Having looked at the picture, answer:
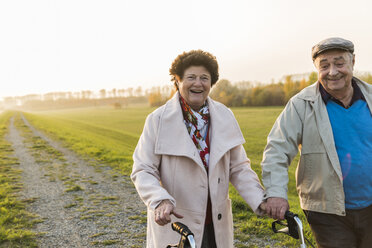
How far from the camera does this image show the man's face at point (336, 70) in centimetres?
275

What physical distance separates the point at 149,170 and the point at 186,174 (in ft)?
1.08

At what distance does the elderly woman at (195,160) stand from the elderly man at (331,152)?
1.19 feet

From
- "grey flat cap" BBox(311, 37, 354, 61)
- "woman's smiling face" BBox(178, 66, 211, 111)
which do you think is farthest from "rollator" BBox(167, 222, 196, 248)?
"grey flat cap" BBox(311, 37, 354, 61)

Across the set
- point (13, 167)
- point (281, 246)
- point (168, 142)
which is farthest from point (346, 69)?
point (13, 167)

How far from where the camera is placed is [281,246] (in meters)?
Result: 4.68

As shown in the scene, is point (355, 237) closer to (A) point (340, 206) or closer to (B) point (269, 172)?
(A) point (340, 206)

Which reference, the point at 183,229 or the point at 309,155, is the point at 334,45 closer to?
the point at 309,155

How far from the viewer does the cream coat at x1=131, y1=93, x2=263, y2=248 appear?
272 centimetres

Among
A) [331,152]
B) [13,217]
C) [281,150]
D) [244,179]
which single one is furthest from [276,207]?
[13,217]

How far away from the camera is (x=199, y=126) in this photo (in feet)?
9.50

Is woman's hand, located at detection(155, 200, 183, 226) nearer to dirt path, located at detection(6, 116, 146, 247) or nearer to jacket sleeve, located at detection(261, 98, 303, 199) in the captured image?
jacket sleeve, located at detection(261, 98, 303, 199)

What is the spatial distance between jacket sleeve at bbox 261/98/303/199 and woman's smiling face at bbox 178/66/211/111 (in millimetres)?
775

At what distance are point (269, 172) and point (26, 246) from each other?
4.41 metres

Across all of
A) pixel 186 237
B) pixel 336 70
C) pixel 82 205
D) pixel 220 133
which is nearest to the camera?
pixel 186 237
